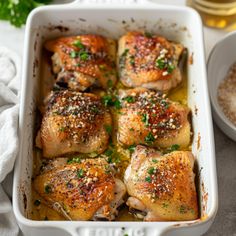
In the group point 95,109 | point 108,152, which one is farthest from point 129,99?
point 108,152

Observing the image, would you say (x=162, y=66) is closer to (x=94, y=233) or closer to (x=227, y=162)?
(x=227, y=162)

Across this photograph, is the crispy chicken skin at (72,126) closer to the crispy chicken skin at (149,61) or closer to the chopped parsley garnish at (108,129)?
the chopped parsley garnish at (108,129)

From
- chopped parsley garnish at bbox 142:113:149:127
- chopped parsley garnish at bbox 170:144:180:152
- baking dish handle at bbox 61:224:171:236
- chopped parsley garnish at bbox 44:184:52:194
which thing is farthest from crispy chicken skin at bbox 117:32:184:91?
baking dish handle at bbox 61:224:171:236

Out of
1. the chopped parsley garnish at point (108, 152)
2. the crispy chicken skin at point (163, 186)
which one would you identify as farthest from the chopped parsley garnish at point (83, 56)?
the crispy chicken skin at point (163, 186)

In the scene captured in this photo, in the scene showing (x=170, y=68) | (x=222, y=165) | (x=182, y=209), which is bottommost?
(x=222, y=165)

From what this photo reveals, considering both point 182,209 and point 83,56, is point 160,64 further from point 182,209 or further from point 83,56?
point 182,209

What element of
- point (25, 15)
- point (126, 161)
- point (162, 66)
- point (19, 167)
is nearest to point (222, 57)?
point (162, 66)

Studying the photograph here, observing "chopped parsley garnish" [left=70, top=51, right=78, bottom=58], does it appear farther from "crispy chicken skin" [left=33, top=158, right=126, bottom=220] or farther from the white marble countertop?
"crispy chicken skin" [left=33, top=158, right=126, bottom=220]
